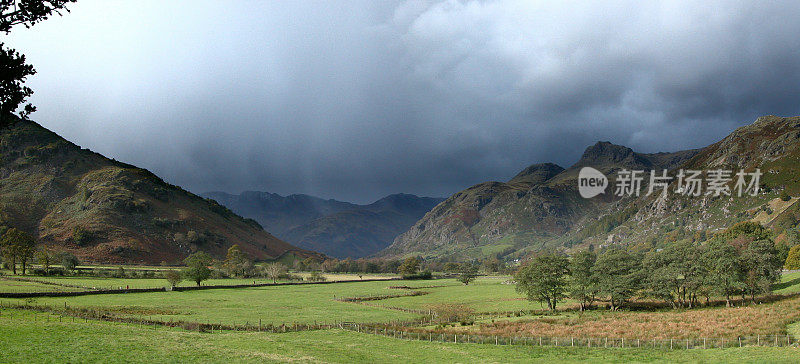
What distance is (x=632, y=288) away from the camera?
288 feet

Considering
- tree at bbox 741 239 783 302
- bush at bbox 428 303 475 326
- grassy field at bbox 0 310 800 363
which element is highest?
tree at bbox 741 239 783 302

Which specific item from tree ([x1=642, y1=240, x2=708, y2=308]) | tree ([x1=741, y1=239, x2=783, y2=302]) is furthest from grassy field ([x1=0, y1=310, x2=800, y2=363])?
tree ([x1=741, y1=239, x2=783, y2=302])

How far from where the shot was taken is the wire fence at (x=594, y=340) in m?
45.5

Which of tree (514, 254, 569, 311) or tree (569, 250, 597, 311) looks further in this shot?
tree (514, 254, 569, 311)

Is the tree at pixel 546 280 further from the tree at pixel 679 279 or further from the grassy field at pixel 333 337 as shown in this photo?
the tree at pixel 679 279

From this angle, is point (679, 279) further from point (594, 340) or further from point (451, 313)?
point (594, 340)

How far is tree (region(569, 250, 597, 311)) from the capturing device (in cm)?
8937

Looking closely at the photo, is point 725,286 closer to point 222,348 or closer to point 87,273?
point 222,348

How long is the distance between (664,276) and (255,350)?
8397 centimetres

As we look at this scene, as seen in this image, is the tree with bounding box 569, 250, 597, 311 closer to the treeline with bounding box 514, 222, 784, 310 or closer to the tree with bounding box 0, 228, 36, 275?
the treeline with bounding box 514, 222, 784, 310

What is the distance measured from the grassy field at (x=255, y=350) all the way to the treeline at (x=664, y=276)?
46241mm

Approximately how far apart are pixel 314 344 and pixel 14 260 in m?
136

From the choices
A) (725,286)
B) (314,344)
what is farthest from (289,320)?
(725,286)

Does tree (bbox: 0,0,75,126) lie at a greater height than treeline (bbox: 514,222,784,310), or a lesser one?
greater
